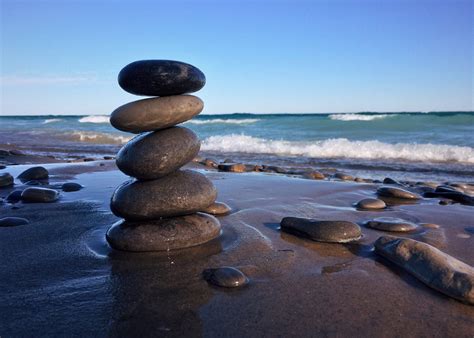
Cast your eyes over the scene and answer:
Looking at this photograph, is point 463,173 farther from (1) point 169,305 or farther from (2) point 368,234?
(1) point 169,305

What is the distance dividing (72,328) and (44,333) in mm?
135

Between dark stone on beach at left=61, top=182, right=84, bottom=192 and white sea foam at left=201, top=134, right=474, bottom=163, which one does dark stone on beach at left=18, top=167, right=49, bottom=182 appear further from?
white sea foam at left=201, top=134, right=474, bottom=163

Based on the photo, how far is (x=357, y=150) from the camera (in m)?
14.1

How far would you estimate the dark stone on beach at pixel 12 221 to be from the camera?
4078 millimetres

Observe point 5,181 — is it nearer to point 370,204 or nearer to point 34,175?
point 34,175

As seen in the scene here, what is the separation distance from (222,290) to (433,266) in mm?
1471

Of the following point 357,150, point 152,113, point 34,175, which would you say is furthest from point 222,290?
point 357,150

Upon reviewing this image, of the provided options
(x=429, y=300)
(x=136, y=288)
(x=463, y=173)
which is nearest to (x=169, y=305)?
(x=136, y=288)

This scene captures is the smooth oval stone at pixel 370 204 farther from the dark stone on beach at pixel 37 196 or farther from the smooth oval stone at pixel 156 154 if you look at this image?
the dark stone on beach at pixel 37 196

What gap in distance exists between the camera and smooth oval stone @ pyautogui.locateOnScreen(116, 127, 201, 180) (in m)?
3.77

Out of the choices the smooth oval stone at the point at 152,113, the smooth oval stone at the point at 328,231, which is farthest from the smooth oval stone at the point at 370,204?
the smooth oval stone at the point at 152,113

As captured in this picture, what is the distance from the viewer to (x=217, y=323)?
2264 mm

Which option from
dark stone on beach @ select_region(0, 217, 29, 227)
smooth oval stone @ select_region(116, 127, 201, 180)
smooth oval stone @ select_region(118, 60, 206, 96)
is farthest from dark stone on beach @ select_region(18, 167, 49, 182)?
smooth oval stone @ select_region(118, 60, 206, 96)

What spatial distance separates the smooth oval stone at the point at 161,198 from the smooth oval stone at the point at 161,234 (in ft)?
0.27
